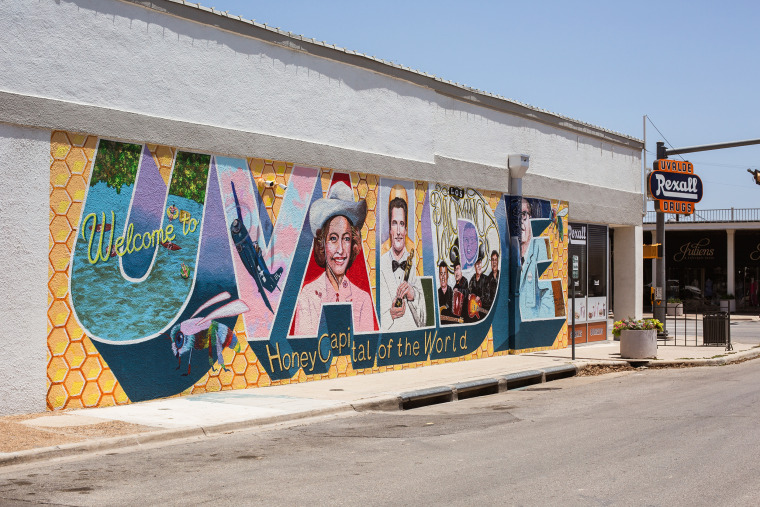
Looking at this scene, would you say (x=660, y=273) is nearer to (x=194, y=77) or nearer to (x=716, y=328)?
(x=716, y=328)

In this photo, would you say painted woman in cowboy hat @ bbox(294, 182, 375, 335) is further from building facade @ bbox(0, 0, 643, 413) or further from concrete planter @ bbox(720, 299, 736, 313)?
concrete planter @ bbox(720, 299, 736, 313)

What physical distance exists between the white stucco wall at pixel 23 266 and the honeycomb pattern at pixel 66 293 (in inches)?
4.4

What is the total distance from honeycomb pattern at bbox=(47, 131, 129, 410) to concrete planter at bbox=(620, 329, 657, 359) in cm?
1251

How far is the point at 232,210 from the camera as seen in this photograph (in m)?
14.3

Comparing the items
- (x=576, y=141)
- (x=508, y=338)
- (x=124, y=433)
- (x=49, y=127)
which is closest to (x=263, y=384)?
(x=124, y=433)

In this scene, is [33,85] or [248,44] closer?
[33,85]

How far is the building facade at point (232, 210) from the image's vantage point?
11688 millimetres

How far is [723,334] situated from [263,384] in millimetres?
14476

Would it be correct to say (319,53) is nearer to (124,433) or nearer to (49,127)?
(49,127)

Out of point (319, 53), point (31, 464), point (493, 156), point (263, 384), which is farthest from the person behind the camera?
point (493, 156)

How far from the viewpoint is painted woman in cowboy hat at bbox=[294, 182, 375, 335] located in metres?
15.7

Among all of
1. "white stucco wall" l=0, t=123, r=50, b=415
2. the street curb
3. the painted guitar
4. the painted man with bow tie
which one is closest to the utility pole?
the painted guitar

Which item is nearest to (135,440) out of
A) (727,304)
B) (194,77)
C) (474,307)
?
(194,77)

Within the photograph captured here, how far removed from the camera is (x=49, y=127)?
11.7 m
